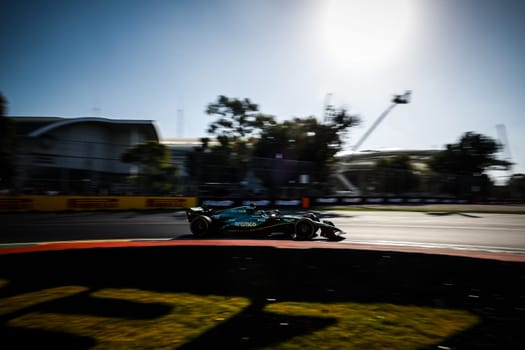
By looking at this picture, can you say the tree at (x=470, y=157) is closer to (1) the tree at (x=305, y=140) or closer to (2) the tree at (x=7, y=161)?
(1) the tree at (x=305, y=140)

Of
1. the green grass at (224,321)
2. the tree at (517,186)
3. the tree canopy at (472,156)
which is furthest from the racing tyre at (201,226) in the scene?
the tree canopy at (472,156)

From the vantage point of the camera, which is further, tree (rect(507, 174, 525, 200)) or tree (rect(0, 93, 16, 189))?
tree (rect(507, 174, 525, 200))

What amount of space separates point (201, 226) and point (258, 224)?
160 centimetres

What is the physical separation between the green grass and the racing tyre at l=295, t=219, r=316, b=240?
474cm

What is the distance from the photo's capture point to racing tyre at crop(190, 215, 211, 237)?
357 inches

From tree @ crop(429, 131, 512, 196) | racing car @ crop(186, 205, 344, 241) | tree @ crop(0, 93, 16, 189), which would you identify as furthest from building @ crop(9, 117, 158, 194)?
tree @ crop(429, 131, 512, 196)

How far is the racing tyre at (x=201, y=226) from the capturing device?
9070 millimetres

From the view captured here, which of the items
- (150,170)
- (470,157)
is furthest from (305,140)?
(470,157)

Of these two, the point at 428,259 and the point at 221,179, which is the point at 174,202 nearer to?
the point at 221,179

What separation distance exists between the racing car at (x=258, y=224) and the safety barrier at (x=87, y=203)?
33.7ft

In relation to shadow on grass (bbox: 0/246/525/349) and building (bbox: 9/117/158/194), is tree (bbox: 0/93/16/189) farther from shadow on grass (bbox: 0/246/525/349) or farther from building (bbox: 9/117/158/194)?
shadow on grass (bbox: 0/246/525/349)

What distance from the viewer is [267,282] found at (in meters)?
4.21

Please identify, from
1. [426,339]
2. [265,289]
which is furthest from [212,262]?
[426,339]

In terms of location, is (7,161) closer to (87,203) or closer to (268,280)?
(87,203)
